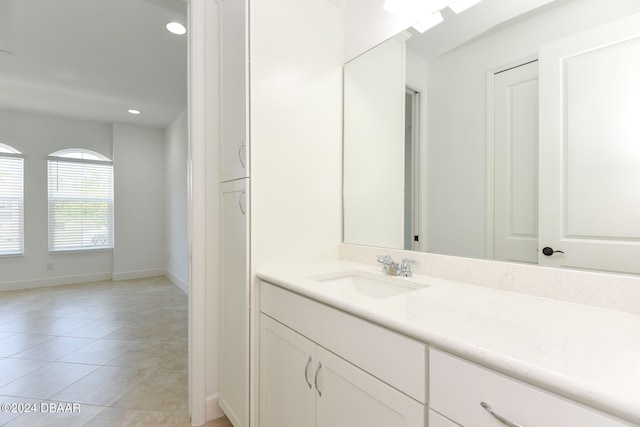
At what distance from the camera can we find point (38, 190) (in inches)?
184

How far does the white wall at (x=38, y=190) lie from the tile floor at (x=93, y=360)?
1.53ft

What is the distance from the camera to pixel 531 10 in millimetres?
1121

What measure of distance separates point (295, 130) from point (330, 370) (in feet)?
3.68

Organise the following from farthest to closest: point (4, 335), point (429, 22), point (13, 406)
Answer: point (4, 335)
point (13, 406)
point (429, 22)

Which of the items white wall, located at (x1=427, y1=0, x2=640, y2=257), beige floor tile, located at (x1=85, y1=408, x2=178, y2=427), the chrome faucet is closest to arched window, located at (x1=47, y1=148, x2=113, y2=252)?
beige floor tile, located at (x1=85, y1=408, x2=178, y2=427)

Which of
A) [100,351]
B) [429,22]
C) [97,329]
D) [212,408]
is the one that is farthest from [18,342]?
[429,22]

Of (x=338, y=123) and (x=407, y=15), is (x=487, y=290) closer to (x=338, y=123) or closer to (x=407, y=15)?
(x=338, y=123)

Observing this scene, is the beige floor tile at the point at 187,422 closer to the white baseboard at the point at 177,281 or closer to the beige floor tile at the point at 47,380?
the beige floor tile at the point at 47,380

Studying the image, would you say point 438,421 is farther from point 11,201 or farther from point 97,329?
point 11,201

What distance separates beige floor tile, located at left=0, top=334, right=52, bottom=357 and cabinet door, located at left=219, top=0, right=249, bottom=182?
8.64ft

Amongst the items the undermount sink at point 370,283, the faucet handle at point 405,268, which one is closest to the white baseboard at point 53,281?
the undermount sink at point 370,283

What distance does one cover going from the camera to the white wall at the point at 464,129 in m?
1.16

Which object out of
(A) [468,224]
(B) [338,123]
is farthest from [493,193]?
(B) [338,123]

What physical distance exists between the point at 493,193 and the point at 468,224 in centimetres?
16
